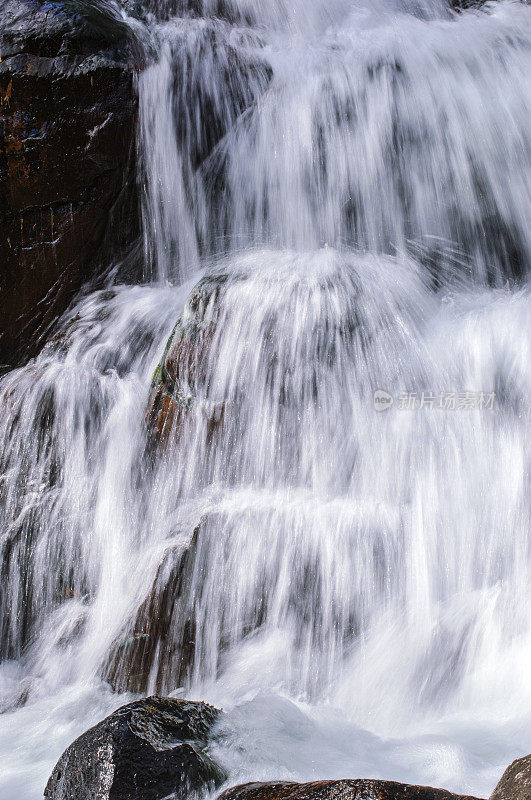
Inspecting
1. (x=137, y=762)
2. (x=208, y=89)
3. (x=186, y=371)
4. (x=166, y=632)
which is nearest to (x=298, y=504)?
(x=166, y=632)

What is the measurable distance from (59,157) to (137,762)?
4.72 meters

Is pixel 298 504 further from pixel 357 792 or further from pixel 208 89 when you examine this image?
pixel 208 89

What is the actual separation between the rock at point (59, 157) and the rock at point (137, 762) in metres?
3.75

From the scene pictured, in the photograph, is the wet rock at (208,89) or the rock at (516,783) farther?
the wet rock at (208,89)

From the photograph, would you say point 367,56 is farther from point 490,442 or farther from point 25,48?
point 490,442

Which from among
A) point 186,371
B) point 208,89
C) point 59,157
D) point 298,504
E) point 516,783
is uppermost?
point 208,89

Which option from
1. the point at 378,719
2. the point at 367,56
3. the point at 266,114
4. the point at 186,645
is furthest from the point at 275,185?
the point at 378,719

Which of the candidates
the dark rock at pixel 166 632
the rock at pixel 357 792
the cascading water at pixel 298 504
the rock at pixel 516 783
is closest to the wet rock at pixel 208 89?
the cascading water at pixel 298 504

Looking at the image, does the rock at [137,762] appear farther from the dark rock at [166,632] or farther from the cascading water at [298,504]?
the dark rock at [166,632]

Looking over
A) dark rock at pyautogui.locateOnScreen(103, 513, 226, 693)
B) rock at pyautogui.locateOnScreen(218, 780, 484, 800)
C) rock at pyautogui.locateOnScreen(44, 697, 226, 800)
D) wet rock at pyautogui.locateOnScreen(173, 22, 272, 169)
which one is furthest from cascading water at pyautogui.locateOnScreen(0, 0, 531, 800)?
rock at pyautogui.locateOnScreen(218, 780, 484, 800)

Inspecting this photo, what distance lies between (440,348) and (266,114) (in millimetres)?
3161

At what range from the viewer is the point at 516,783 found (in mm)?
2076

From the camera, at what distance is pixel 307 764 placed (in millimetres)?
2816

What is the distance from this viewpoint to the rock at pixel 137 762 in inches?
93.7
